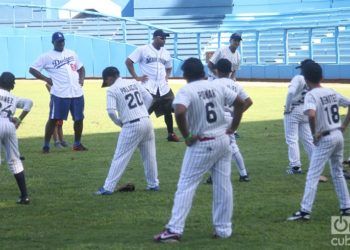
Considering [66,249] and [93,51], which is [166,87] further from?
[93,51]

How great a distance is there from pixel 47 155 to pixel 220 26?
3227cm

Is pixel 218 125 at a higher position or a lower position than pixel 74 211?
→ higher

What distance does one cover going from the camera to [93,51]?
1741 inches

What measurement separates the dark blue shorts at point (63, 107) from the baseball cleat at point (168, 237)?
7.91 meters

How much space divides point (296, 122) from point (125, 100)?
2931mm

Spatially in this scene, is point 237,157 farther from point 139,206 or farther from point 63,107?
point 63,107

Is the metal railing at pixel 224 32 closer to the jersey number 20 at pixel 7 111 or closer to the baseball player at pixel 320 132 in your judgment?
the jersey number 20 at pixel 7 111

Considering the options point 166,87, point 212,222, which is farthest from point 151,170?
point 166,87

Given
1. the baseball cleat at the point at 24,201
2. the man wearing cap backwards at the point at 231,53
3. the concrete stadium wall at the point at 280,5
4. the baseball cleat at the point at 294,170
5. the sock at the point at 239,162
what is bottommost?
the baseball cleat at the point at 294,170

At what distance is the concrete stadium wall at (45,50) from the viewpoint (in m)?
43.4

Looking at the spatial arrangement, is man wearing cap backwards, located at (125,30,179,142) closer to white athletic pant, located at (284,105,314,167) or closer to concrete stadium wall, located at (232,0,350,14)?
white athletic pant, located at (284,105,314,167)

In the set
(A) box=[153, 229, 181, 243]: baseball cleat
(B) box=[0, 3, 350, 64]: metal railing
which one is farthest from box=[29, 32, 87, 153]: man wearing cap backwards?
(B) box=[0, 3, 350, 64]: metal railing

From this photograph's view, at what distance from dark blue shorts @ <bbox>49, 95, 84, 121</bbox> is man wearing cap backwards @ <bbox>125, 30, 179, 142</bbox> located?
127cm

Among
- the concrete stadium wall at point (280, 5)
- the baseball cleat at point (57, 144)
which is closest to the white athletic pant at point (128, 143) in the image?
the baseball cleat at point (57, 144)
